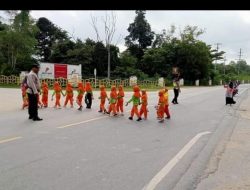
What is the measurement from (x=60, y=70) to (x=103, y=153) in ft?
132

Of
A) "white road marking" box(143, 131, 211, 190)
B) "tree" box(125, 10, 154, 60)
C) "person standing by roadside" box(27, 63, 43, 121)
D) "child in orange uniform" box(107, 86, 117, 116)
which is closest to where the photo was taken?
"white road marking" box(143, 131, 211, 190)

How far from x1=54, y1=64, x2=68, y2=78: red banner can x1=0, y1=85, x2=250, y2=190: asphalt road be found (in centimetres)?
3306

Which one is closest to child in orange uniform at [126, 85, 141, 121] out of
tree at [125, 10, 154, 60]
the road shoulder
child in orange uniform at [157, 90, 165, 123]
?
child in orange uniform at [157, 90, 165, 123]

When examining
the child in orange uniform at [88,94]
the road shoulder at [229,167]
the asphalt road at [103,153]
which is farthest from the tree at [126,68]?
the road shoulder at [229,167]

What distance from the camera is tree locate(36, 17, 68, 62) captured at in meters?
71.7

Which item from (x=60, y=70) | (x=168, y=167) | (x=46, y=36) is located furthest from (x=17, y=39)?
(x=168, y=167)

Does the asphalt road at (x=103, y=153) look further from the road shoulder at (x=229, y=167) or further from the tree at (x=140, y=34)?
the tree at (x=140, y=34)

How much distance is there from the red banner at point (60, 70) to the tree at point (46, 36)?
23.1 metres

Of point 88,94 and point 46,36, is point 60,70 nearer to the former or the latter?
point 46,36

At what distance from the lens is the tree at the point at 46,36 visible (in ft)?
235

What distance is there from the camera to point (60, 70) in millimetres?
48750

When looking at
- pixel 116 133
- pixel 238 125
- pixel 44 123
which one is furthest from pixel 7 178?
pixel 238 125

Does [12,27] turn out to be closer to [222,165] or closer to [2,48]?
[2,48]

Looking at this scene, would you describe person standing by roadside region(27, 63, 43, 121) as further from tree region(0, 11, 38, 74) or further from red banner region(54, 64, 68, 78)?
tree region(0, 11, 38, 74)
